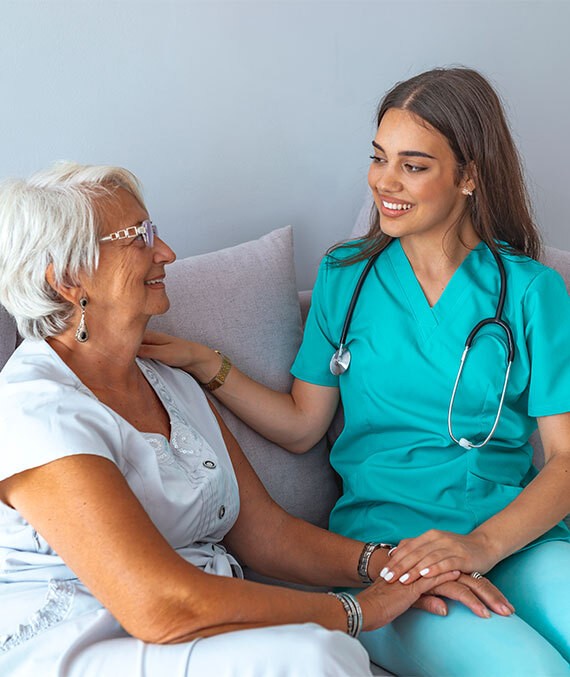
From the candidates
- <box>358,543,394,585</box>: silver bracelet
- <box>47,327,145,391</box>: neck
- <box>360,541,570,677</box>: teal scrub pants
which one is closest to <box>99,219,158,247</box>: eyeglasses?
<box>47,327,145,391</box>: neck

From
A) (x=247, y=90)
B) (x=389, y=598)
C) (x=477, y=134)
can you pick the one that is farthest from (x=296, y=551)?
(x=247, y=90)

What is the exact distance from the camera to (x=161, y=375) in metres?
1.66

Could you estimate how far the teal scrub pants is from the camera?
142 centimetres

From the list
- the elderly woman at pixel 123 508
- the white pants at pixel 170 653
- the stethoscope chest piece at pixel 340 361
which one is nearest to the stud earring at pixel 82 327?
the elderly woman at pixel 123 508

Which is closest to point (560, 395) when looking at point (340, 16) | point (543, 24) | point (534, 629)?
point (534, 629)

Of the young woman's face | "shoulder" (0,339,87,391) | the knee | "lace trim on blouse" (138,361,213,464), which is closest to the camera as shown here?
the knee

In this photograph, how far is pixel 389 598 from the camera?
4.88ft

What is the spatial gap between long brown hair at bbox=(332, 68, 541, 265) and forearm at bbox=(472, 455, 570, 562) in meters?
0.43

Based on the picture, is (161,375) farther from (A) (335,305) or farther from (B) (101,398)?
(A) (335,305)

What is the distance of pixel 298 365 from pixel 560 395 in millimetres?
501

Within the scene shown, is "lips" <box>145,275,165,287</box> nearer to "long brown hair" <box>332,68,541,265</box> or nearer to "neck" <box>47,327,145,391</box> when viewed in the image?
"neck" <box>47,327,145,391</box>

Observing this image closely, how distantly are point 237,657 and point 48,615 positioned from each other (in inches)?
11.7

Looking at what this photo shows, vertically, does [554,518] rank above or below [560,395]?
below

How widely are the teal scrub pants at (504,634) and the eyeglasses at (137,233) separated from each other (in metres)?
0.75
